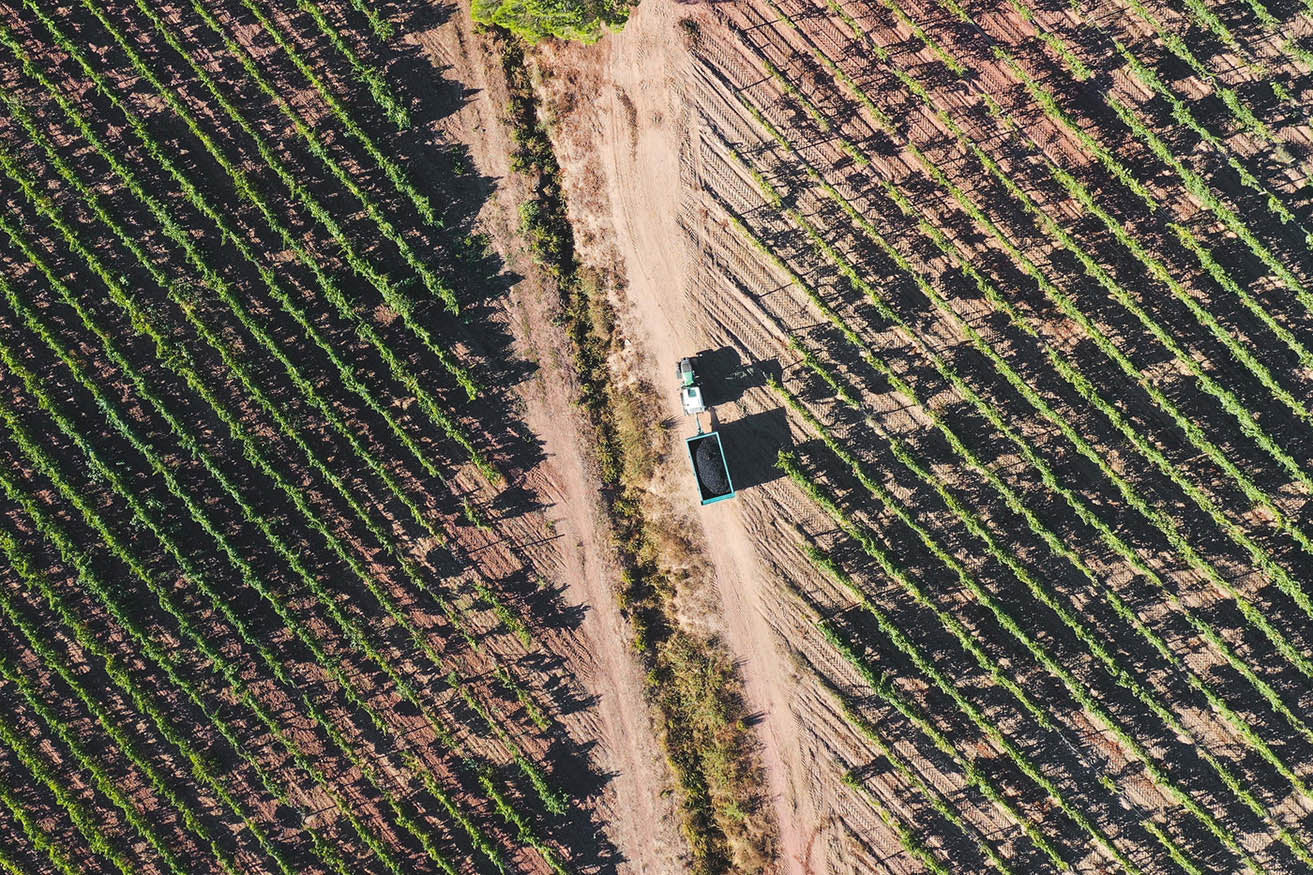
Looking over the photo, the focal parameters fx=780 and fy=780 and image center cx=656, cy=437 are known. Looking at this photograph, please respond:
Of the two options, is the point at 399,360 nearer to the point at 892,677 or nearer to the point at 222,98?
the point at 222,98

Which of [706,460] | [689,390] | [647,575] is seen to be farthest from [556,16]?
[647,575]

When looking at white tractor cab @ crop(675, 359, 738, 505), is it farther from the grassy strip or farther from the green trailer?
the grassy strip

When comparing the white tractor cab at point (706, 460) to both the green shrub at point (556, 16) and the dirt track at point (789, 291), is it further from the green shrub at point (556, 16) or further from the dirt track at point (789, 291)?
the green shrub at point (556, 16)

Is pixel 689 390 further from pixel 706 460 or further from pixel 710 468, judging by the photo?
pixel 710 468

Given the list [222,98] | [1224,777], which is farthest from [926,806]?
[222,98]

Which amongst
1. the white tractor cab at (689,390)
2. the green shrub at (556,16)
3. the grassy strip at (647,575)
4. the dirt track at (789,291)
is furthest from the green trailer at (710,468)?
the green shrub at (556,16)

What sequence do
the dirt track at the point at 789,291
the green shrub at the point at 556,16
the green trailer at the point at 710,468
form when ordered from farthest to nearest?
the dirt track at the point at 789,291 < the green trailer at the point at 710,468 < the green shrub at the point at 556,16

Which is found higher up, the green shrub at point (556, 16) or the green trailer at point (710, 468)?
the green shrub at point (556, 16)
